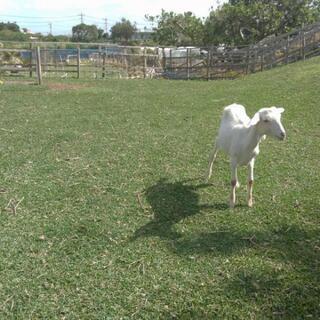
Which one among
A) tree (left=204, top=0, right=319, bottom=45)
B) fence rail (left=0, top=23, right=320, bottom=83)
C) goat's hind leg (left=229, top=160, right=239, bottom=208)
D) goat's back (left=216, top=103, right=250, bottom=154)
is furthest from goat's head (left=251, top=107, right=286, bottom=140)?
tree (left=204, top=0, right=319, bottom=45)

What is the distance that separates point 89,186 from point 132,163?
118 cm

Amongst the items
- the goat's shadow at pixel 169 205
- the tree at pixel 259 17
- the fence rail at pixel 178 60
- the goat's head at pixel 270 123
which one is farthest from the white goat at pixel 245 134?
the tree at pixel 259 17

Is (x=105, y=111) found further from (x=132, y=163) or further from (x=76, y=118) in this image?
(x=132, y=163)

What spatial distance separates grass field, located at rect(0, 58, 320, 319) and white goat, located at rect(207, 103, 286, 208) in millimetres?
542

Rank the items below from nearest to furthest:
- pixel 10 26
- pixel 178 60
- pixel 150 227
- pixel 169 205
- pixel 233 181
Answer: pixel 150 227
pixel 233 181
pixel 169 205
pixel 178 60
pixel 10 26

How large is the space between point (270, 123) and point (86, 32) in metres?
121

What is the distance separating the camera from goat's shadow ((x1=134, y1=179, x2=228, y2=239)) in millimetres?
4742

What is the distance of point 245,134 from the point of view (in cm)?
517

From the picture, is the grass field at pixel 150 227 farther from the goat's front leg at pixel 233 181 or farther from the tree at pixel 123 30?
the tree at pixel 123 30

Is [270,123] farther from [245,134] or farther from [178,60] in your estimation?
[178,60]

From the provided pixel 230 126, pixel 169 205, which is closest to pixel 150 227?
pixel 169 205

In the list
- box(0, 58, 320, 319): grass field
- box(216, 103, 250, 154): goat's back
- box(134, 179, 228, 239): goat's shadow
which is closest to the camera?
box(0, 58, 320, 319): grass field

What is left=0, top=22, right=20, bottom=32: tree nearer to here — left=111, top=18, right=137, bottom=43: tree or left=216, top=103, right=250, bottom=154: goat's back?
left=111, top=18, right=137, bottom=43: tree

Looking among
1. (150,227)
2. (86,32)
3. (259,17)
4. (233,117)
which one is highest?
(86,32)
